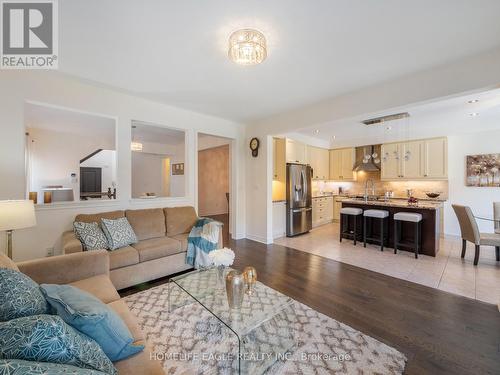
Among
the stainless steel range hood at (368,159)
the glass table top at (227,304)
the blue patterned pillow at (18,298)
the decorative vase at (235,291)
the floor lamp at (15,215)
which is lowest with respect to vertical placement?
the glass table top at (227,304)

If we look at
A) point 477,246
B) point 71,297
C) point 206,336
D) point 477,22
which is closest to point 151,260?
point 206,336

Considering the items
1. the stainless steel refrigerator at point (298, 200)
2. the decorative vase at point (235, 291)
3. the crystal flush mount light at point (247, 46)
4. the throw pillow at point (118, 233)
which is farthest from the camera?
the stainless steel refrigerator at point (298, 200)

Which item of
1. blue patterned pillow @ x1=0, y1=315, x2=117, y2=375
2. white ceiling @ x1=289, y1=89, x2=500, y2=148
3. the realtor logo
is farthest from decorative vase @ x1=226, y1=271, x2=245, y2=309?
white ceiling @ x1=289, y1=89, x2=500, y2=148

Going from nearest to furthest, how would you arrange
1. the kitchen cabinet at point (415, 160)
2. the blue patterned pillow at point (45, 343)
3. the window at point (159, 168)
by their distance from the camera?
the blue patterned pillow at point (45, 343), the kitchen cabinet at point (415, 160), the window at point (159, 168)

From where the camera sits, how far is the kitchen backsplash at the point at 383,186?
18.3ft

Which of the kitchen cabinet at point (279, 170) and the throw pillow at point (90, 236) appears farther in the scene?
the kitchen cabinet at point (279, 170)

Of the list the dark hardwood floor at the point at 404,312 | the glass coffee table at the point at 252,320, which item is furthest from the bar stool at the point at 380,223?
the glass coffee table at the point at 252,320

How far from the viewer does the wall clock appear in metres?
4.93

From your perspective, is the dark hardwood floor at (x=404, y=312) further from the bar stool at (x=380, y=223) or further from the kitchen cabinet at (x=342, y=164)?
the kitchen cabinet at (x=342, y=164)

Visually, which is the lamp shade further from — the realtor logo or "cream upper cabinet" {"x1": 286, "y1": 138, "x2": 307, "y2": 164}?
"cream upper cabinet" {"x1": 286, "y1": 138, "x2": 307, "y2": 164}

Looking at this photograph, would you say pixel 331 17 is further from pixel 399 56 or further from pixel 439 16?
pixel 399 56

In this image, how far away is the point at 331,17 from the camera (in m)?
1.87

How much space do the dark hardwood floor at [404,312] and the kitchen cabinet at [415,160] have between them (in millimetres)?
Result: 3793

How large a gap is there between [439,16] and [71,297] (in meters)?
3.26
